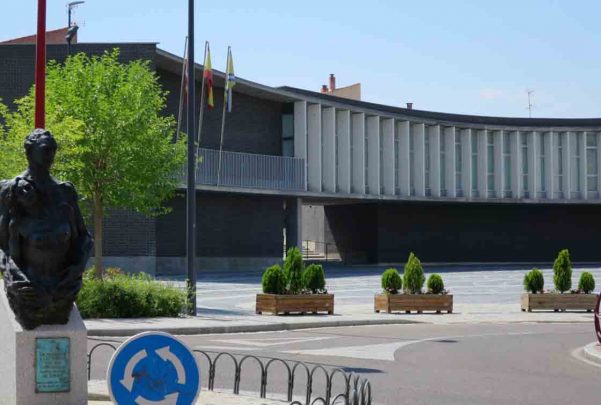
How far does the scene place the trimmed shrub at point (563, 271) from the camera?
31547 millimetres

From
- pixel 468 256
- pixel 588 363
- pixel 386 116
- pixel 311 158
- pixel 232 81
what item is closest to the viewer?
pixel 588 363

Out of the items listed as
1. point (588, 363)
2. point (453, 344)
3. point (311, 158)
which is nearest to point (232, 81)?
point (311, 158)

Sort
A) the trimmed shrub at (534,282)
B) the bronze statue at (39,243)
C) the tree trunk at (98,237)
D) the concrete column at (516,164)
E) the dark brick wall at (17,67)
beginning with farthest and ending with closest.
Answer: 1. the concrete column at (516,164)
2. the dark brick wall at (17,67)
3. the trimmed shrub at (534,282)
4. the tree trunk at (98,237)
5. the bronze statue at (39,243)

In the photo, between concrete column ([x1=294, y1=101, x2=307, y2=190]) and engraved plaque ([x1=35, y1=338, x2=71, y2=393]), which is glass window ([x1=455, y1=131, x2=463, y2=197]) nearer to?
concrete column ([x1=294, y1=101, x2=307, y2=190])

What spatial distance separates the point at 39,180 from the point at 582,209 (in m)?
60.9

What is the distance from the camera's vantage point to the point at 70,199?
9.52 metres

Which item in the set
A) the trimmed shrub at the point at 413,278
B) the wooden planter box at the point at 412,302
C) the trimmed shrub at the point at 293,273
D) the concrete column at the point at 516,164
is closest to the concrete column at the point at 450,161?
the concrete column at the point at 516,164

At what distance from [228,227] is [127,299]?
27210 mm

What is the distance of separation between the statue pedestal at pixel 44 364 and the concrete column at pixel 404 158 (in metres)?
51.3

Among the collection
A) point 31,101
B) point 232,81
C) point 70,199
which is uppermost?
point 232,81

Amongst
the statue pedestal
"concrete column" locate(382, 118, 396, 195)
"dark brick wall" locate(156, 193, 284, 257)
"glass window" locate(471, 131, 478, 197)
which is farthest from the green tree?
"glass window" locate(471, 131, 478, 197)

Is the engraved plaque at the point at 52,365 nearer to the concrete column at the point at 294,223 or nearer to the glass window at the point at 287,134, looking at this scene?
the concrete column at the point at 294,223

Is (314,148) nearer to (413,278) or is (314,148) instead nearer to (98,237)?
(413,278)

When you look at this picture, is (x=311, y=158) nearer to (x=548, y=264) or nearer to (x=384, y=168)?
(x=384, y=168)
